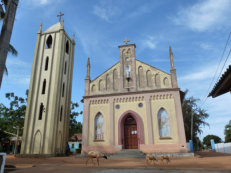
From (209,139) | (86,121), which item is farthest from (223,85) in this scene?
(209,139)

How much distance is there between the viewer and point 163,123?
17.7m

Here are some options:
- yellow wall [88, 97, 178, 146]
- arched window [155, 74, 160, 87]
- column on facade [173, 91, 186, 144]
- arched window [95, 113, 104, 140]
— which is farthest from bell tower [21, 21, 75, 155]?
column on facade [173, 91, 186, 144]

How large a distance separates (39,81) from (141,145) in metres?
14.6

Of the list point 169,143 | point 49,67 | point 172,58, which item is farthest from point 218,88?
point 49,67

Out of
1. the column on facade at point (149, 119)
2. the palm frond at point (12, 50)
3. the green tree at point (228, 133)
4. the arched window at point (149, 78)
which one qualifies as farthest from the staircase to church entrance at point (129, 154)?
the green tree at point (228, 133)

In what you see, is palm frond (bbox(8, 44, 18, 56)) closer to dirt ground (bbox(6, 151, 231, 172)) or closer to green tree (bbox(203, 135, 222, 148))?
dirt ground (bbox(6, 151, 231, 172))

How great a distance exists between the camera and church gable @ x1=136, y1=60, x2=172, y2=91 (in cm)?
1903

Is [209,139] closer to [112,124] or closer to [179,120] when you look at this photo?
[179,120]

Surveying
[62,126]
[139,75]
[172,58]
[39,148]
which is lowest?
[39,148]

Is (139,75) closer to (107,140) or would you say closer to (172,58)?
(172,58)

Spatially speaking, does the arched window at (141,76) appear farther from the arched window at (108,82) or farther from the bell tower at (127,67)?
the arched window at (108,82)

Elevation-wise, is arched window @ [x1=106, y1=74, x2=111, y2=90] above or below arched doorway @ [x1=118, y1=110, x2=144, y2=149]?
above

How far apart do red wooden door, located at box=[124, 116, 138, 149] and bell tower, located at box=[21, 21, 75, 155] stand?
805 cm

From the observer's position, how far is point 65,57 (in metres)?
25.2
